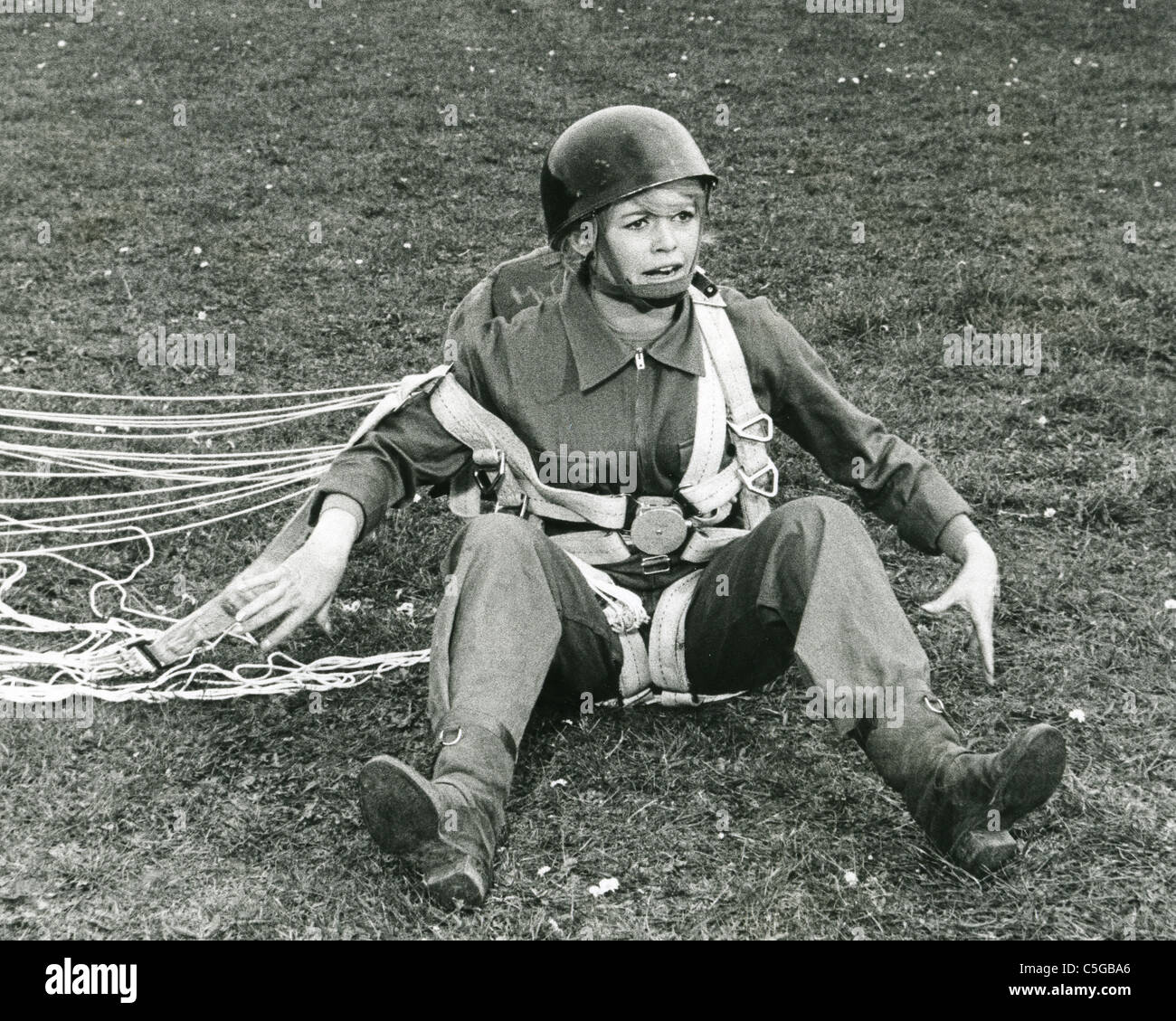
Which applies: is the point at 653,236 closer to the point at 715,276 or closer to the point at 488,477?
the point at 488,477

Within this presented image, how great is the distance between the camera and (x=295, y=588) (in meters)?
3.44

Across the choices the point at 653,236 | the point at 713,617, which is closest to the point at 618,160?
the point at 653,236

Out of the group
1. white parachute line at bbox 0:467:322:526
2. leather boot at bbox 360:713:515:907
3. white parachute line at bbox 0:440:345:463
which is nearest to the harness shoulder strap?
leather boot at bbox 360:713:515:907

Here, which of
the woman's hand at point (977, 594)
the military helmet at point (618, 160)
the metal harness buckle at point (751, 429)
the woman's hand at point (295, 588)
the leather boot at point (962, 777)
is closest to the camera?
the leather boot at point (962, 777)

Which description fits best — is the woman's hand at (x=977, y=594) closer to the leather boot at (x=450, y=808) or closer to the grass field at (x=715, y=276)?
the grass field at (x=715, y=276)

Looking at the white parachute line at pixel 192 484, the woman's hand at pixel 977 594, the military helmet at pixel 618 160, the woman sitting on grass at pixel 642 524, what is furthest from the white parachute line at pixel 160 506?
the woman's hand at pixel 977 594

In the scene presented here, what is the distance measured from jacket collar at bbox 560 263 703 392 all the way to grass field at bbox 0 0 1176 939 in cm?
111

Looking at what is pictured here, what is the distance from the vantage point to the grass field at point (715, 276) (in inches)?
145

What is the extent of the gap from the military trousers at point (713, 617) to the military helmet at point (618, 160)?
964 mm

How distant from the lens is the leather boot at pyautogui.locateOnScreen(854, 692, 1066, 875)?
10.6 feet

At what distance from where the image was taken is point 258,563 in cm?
365

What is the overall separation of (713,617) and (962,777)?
0.84 metres

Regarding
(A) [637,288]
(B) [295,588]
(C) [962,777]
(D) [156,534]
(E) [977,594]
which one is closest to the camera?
(C) [962,777]

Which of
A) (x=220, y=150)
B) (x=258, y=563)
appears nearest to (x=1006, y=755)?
(x=258, y=563)
